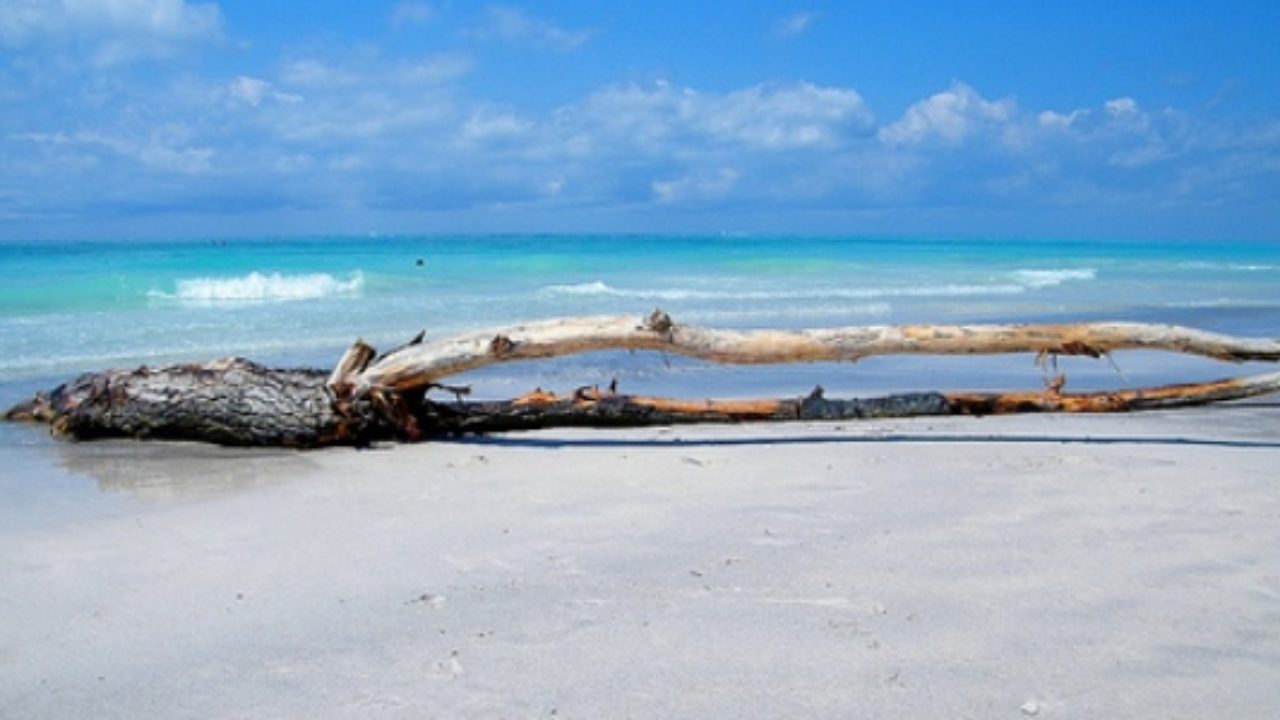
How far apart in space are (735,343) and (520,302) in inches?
592

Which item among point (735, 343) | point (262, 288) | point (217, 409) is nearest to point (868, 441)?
point (735, 343)

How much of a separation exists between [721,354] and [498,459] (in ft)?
5.20

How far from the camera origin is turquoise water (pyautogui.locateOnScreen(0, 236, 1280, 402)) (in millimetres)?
10984

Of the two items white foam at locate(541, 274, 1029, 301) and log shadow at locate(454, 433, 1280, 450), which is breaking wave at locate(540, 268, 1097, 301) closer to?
white foam at locate(541, 274, 1029, 301)

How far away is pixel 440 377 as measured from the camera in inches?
261

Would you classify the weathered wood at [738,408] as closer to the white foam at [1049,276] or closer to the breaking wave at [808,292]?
the breaking wave at [808,292]

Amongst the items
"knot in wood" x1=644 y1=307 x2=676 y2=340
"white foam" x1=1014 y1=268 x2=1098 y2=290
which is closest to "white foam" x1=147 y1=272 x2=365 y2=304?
"knot in wood" x1=644 y1=307 x2=676 y2=340

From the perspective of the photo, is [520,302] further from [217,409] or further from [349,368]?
[217,409]

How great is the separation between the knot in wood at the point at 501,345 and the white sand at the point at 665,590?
1.01 metres

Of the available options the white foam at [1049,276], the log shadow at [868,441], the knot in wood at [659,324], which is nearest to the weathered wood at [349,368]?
the log shadow at [868,441]

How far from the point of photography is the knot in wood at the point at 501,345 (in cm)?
650

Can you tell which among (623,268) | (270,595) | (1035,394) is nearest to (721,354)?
(1035,394)

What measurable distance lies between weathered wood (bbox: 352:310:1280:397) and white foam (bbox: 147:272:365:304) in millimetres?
16397

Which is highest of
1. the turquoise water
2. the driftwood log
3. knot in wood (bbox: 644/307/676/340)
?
the turquoise water
